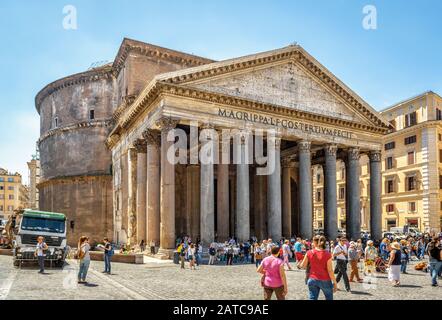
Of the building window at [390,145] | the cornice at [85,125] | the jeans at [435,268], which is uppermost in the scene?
the cornice at [85,125]

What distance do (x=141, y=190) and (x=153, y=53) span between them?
11.2 m

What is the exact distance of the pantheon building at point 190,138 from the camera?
22.3 m

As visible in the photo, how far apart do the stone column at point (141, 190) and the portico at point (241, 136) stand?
0.06 m

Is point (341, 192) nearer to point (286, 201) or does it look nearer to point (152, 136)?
point (286, 201)

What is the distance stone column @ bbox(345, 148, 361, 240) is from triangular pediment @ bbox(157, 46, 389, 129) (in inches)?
98.3

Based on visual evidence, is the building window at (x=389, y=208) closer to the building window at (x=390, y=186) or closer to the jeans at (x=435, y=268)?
the building window at (x=390, y=186)

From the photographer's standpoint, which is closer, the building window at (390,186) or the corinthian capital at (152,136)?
the corinthian capital at (152,136)

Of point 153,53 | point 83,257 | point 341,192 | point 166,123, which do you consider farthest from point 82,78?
point 341,192

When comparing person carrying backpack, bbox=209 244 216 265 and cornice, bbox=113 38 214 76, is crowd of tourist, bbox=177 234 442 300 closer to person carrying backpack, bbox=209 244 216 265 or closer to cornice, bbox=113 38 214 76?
person carrying backpack, bbox=209 244 216 265

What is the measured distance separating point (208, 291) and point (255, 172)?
22135mm

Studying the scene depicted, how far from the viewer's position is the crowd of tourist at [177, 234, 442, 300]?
23.6 feet

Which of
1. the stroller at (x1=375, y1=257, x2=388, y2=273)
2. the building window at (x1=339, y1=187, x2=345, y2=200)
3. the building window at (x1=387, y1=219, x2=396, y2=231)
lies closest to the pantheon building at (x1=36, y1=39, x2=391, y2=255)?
the stroller at (x1=375, y1=257, x2=388, y2=273)

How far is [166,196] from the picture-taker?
70.0ft

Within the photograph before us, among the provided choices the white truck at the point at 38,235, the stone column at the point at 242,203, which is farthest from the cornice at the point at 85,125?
the white truck at the point at 38,235
